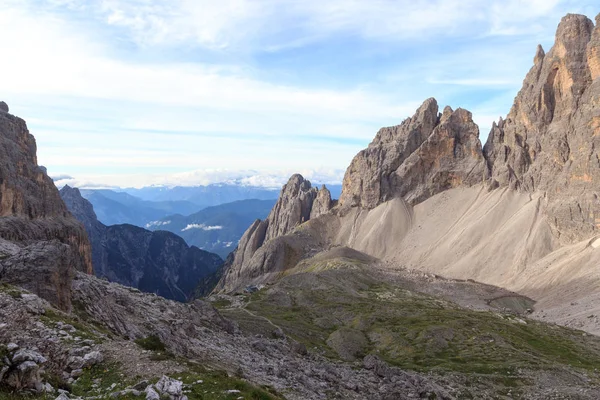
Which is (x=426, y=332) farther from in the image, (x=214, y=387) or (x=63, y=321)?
(x=63, y=321)

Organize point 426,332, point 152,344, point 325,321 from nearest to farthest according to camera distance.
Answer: point 152,344 → point 426,332 → point 325,321

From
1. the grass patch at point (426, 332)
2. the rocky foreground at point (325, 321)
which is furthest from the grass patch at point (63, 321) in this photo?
the grass patch at point (426, 332)

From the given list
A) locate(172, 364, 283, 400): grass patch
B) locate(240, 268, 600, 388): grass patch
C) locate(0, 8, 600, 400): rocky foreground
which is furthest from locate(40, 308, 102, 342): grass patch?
locate(240, 268, 600, 388): grass patch

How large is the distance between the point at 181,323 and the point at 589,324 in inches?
4370

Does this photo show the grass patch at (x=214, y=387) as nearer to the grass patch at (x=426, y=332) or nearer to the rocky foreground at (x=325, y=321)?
the rocky foreground at (x=325, y=321)

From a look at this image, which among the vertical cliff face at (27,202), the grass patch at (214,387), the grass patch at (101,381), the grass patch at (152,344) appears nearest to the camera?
the grass patch at (101,381)

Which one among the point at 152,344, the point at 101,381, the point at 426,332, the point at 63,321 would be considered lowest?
the point at 426,332

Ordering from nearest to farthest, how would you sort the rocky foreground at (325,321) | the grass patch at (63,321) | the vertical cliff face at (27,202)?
1. the rocky foreground at (325,321)
2. the grass patch at (63,321)
3. the vertical cliff face at (27,202)

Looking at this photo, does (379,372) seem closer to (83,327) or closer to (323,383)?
(323,383)

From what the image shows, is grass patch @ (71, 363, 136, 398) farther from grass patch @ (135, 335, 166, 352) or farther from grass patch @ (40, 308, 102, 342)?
grass patch @ (135, 335, 166, 352)

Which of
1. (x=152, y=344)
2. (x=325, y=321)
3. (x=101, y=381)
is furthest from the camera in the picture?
(x=325, y=321)

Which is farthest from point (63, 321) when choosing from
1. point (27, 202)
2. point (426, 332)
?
point (27, 202)

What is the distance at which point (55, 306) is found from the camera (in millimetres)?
41125

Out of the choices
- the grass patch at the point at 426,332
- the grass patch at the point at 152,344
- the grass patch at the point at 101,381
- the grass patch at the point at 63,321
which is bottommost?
the grass patch at the point at 426,332
